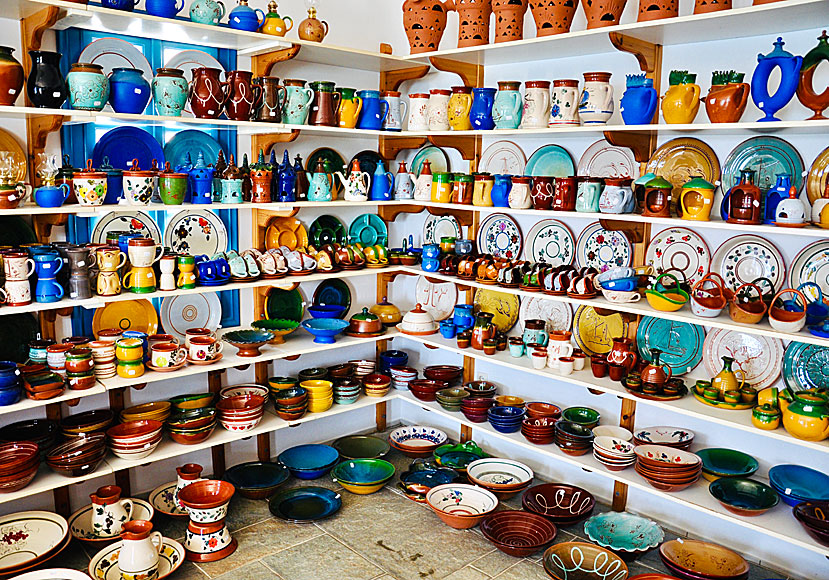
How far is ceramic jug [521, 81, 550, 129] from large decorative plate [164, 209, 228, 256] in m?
1.48

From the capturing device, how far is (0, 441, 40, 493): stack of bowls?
2422 millimetres

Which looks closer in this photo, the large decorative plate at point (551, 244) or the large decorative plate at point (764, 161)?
the large decorative plate at point (764, 161)

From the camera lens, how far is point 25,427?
273 cm

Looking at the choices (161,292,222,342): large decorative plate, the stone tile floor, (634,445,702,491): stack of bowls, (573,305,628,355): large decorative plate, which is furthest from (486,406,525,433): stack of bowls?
(161,292,222,342): large decorative plate

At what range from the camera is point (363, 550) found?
276 cm

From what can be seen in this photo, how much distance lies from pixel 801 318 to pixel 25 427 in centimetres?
286

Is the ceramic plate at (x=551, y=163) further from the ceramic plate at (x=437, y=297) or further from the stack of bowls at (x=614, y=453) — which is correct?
the stack of bowls at (x=614, y=453)

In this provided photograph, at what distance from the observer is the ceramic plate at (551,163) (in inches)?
126

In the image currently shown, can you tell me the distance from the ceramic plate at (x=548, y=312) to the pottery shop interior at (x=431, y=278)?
0.4 inches

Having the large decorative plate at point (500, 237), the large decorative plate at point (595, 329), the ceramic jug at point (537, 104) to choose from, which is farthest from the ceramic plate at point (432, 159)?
the large decorative plate at point (595, 329)

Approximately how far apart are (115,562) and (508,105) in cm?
237

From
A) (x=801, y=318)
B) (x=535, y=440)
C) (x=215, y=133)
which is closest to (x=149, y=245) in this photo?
(x=215, y=133)

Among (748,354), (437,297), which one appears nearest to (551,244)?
(437,297)

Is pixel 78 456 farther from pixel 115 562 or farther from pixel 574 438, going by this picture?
pixel 574 438
